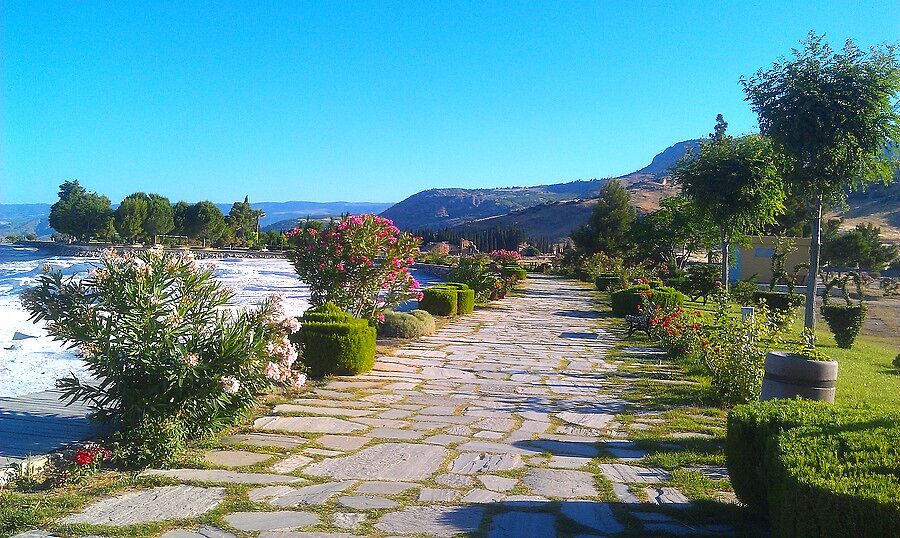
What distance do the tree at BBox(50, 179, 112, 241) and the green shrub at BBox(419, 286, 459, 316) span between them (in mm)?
55032

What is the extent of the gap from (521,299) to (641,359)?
11.2m

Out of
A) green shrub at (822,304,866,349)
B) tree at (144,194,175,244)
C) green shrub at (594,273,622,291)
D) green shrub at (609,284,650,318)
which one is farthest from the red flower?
tree at (144,194,175,244)

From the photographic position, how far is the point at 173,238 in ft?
204

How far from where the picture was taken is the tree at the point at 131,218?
185 feet

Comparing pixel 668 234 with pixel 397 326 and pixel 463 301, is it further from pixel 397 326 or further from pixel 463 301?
pixel 397 326

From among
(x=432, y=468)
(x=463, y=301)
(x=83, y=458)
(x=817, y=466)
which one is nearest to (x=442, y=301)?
(x=463, y=301)

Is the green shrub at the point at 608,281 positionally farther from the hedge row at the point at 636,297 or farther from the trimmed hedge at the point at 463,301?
the trimmed hedge at the point at 463,301

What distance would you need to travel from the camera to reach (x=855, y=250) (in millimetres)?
31391

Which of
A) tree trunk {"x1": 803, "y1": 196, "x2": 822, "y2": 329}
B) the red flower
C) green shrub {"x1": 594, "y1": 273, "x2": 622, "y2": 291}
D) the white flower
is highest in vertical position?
tree trunk {"x1": 803, "y1": 196, "x2": 822, "y2": 329}

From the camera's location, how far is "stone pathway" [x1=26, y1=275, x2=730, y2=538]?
10.6 ft

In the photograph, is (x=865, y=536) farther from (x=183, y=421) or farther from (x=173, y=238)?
(x=173, y=238)

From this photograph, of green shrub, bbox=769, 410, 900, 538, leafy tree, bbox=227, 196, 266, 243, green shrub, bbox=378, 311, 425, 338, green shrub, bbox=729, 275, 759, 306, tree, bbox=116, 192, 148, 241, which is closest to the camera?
green shrub, bbox=769, 410, 900, 538

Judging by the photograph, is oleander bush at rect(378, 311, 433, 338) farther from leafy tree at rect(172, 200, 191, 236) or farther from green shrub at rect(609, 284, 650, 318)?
leafy tree at rect(172, 200, 191, 236)

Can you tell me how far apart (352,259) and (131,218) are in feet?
178
